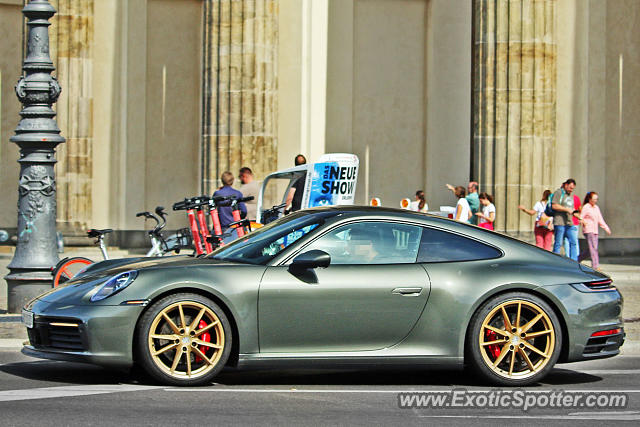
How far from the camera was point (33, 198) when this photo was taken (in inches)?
471

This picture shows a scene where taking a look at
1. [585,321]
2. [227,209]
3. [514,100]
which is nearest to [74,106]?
[227,209]

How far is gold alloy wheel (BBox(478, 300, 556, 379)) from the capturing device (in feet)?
26.0

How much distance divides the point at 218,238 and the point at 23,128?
121 inches

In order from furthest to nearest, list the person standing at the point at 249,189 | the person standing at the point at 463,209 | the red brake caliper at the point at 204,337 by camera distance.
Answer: the person standing at the point at 463,209, the person standing at the point at 249,189, the red brake caliper at the point at 204,337

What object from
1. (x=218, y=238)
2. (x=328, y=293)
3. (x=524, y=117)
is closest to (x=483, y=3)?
(x=524, y=117)

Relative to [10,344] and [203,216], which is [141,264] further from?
[203,216]

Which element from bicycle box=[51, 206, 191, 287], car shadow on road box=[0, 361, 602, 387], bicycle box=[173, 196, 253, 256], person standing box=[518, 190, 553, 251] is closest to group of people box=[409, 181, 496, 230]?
person standing box=[518, 190, 553, 251]

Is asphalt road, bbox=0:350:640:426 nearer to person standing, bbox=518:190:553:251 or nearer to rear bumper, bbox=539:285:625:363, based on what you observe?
rear bumper, bbox=539:285:625:363

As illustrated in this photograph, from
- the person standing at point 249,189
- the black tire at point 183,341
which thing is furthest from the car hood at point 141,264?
the person standing at point 249,189

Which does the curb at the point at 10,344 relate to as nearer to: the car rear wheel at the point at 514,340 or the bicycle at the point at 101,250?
the bicycle at the point at 101,250

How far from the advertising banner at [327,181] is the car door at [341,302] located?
783 cm

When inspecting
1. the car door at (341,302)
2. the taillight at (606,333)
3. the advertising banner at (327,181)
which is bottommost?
the taillight at (606,333)

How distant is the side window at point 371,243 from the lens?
7.94 meters

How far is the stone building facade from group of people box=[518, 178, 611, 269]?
1.65 ft
